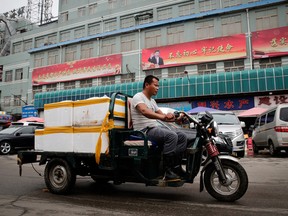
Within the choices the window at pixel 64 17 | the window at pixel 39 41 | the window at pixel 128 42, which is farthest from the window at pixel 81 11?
the window at pixel 128 42

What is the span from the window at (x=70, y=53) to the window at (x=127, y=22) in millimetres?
7270

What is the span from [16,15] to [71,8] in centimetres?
1646

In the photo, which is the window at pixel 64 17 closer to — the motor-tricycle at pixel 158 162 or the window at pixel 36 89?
the window at pixel 36 89

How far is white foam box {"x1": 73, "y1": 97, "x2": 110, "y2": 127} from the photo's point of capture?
431 centimetres

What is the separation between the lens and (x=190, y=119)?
414 centimetres

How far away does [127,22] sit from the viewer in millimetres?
34156

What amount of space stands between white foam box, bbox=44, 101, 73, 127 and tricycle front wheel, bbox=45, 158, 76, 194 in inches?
26.0

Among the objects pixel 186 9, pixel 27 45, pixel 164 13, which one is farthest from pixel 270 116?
pixel 27 45

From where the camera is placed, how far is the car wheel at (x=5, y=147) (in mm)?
13805

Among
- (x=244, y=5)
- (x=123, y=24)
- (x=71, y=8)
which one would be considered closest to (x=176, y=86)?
(x=244, y=5)

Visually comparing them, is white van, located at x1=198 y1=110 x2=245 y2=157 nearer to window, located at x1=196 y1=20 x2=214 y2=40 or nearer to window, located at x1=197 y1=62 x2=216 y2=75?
window, located at x1=197 y1=62 x2=216 y2=75

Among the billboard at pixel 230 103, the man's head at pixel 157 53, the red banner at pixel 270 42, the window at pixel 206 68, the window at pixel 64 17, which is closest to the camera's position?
the red banner at pixel 270 42

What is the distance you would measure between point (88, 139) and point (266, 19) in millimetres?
25972

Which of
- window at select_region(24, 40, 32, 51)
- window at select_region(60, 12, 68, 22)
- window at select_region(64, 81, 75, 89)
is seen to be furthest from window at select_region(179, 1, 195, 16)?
window at select_region(24, 40, 32, 51)
